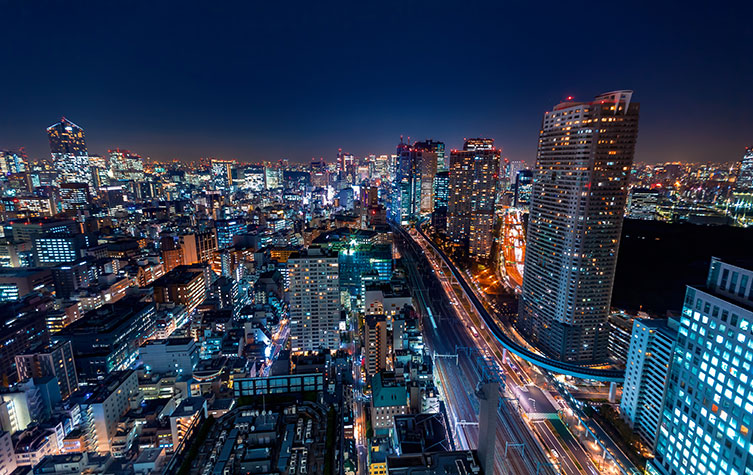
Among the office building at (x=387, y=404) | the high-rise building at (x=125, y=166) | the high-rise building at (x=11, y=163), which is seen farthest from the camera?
the high-rise building at (x=125, y=166)

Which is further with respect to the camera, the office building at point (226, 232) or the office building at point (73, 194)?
the office building at point (73, 194)

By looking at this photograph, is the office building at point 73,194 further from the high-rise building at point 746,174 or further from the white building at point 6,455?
the high-rise building at point 746,174

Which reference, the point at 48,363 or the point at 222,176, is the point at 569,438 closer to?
the point at 48,363

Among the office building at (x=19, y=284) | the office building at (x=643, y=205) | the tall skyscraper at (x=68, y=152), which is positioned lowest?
the office building at (x=19, y=284)

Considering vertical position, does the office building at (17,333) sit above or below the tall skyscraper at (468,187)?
below

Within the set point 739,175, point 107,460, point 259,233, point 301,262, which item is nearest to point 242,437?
point 107,460

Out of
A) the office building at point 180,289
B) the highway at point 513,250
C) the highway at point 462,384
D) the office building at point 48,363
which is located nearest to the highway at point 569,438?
the highway at point 462,384

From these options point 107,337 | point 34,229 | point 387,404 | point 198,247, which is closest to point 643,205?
point 387,404

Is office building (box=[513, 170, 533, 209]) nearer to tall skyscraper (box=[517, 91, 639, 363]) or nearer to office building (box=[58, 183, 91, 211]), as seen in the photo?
tall skyscraper (box=[517, 91, 639, 363])
